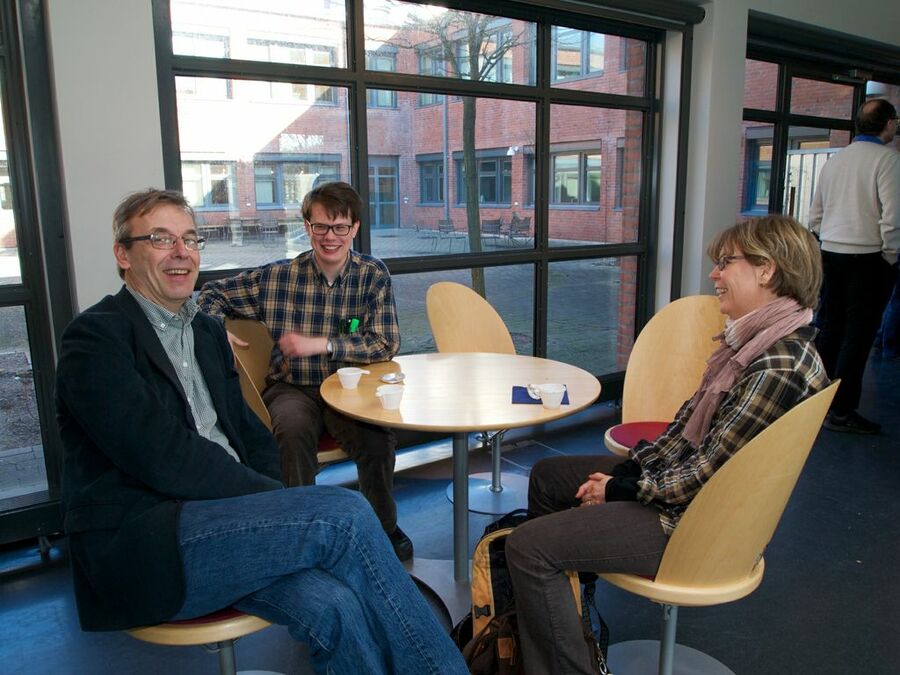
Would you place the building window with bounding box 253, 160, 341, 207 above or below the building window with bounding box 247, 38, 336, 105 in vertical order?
below

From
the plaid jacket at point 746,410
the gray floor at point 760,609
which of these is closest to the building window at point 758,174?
the gray floor at point 760,609

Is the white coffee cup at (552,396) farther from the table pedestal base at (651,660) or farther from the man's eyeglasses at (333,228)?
the man's eyeglasses at (333,228)

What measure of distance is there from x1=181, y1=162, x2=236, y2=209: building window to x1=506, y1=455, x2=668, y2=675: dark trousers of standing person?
2.06 metres

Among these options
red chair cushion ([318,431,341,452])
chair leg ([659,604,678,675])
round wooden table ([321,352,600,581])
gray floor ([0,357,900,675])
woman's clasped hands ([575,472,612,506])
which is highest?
round wooden table ([321,352,600,581])

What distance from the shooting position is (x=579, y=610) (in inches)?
61.5

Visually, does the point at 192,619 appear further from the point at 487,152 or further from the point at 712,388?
the point at 487,152

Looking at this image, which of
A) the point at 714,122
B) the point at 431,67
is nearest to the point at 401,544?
the point at 431,67

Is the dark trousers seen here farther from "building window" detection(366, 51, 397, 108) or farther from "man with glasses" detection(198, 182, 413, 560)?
"building window" detection(366, 51, 397, 108)

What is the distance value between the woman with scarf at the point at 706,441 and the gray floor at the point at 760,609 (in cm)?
74

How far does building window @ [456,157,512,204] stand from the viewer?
12.4 feet

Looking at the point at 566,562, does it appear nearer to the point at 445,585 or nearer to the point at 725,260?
the point at 725,260

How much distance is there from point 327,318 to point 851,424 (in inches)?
121

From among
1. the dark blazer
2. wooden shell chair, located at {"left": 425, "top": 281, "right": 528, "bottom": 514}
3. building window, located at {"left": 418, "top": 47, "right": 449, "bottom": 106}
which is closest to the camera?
the dark blazer

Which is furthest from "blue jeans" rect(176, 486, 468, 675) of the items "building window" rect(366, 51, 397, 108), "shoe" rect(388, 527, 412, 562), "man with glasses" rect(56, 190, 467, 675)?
"building window" rect(366, 51, 397, 108)
